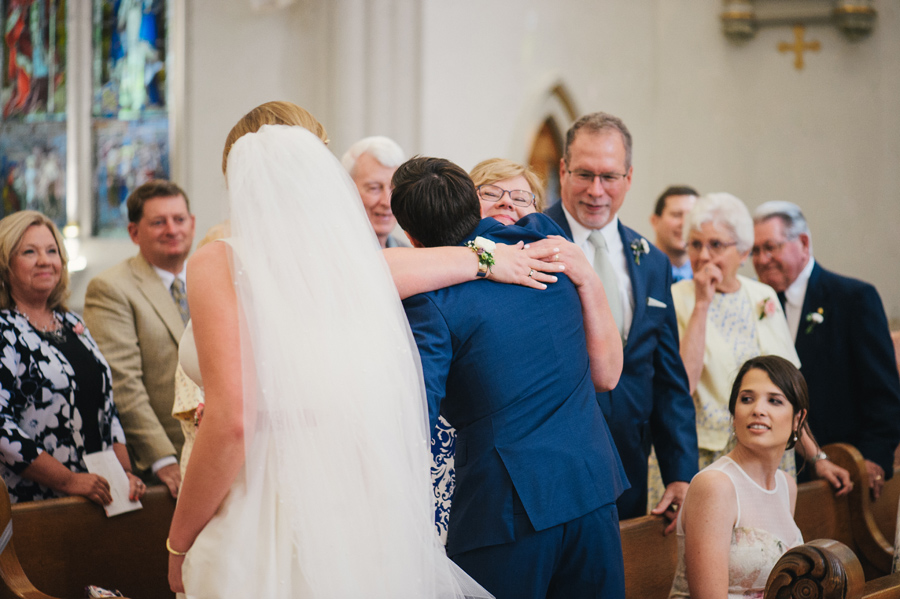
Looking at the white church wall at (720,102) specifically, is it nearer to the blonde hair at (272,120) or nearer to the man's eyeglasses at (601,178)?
the man's eyeglasses at (601,178)

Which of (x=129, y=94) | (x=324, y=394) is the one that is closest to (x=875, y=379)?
(x=324, y=394)

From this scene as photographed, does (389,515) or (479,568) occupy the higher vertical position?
(389,515)

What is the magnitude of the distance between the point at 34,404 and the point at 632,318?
2116 mm

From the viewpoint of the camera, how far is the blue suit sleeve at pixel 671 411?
3035mm

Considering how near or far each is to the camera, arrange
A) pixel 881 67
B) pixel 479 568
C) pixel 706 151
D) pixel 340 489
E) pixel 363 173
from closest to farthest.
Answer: pixel 340 489, pixel 479 568, pixel 363 173, pixel 881 67, pixel 706 151

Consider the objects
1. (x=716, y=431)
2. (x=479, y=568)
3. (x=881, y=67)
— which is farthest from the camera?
(x=881, y=67)

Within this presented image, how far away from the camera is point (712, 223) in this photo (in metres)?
3.69

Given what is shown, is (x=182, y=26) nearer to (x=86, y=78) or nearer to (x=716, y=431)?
(x=86, y=78)

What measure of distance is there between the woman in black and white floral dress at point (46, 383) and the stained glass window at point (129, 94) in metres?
3.56

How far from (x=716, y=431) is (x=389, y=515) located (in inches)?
80.6

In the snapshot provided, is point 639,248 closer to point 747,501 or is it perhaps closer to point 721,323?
point 721,323

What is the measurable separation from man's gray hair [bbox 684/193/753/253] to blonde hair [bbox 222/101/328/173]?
2089 mm

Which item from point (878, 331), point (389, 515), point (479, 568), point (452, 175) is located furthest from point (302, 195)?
point (878, 331)

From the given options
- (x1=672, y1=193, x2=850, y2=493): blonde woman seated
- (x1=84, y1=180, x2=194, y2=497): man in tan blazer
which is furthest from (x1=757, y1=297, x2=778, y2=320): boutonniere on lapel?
(x1=84, y1=180, x2=194, y2=497): man in tan blazer
